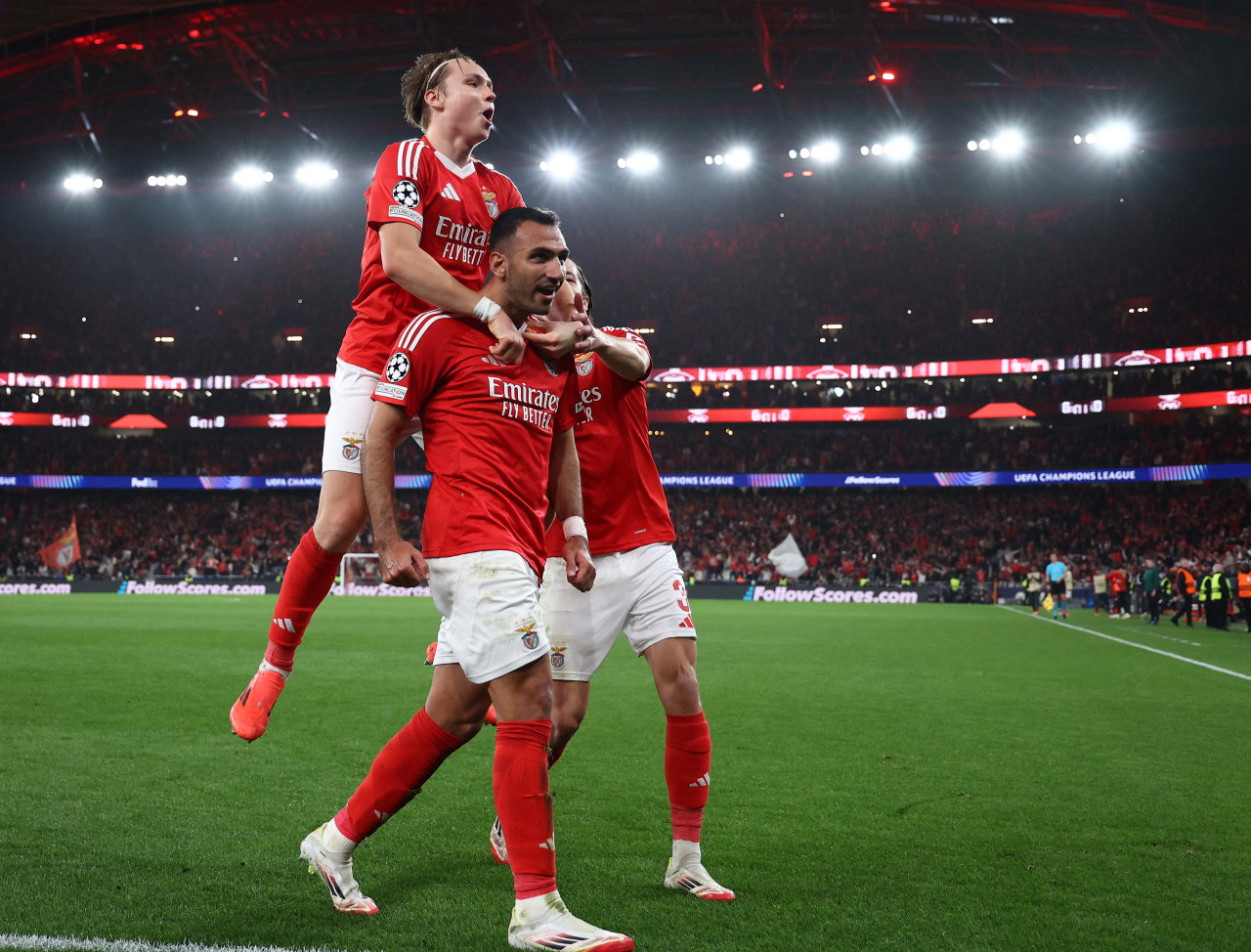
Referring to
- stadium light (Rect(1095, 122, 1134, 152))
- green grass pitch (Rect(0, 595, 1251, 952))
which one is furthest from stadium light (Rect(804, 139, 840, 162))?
green grass pitch (Rect(0, 595, 1251, 952))

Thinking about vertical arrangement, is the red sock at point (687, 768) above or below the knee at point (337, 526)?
below

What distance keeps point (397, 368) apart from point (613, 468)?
54.7 inches

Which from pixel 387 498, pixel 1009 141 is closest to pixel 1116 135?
pixel 1009 141

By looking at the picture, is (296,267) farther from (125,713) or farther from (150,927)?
(150,927)

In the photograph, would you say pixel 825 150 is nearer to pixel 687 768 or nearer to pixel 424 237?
pixel 424 237

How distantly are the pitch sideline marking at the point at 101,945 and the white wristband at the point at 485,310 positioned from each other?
208 cm

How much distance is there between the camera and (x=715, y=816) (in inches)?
206

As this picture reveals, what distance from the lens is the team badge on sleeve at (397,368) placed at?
3498 millimetres

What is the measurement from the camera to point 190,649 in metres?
14.3

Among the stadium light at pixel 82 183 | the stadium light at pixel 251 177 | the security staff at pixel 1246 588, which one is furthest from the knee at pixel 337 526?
the stadium light at pixel 82 183

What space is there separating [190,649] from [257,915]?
1194cm

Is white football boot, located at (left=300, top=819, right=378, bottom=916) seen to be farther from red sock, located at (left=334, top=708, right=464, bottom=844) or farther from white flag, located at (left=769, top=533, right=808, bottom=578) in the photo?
white flag, located at (left=769, top=533, right=808, bottom=578)

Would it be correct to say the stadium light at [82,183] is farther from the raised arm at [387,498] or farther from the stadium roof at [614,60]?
the raised arm at [387,498]

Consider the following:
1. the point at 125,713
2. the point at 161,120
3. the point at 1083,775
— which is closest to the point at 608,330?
the point at 1083,775
